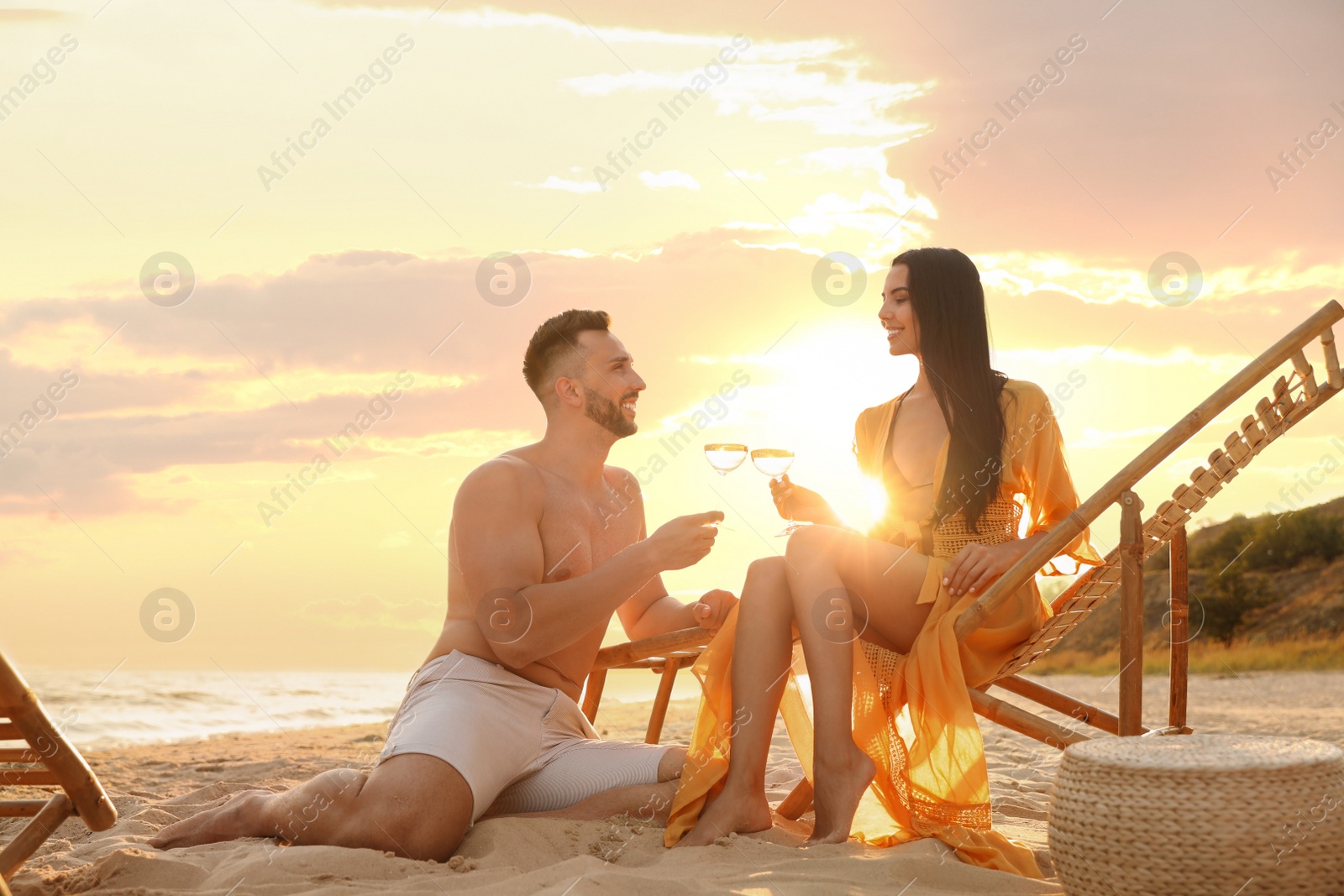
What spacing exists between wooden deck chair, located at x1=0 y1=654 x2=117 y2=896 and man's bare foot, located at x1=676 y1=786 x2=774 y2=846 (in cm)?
156

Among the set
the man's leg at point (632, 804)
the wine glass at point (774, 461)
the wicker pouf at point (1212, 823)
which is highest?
the wine glass at point (774, 461)

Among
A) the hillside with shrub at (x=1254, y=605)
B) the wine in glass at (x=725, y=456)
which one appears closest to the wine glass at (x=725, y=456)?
the wine in glass at (x=725, y=456)

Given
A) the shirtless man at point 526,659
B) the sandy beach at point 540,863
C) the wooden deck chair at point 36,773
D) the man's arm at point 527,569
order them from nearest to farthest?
the wooden deck chair at point 36,773
the sandy beach at point 540,863
the shirtless man at point 526,659
the man's arm at point 527,569

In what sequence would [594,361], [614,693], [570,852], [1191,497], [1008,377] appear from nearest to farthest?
[570,852], [1191,497], [1008,377], [594,361], [614,693]

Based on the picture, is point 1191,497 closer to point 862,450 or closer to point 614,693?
point 862,450

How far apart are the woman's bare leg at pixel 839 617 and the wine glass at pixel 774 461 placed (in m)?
0.42

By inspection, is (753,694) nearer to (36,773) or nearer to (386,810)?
(386,810)

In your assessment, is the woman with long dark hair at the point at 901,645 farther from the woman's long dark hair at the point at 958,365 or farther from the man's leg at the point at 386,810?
the man's leg at the point at 386,810

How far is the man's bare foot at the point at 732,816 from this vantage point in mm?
3096

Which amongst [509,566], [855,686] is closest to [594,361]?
[509,566]

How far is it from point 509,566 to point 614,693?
14.5 metres

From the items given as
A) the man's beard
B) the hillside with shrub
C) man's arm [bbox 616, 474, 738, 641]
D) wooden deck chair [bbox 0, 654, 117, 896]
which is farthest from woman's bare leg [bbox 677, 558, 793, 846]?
the hillside with shrub

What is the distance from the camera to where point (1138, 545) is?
319cm

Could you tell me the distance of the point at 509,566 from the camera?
3.50 metres
